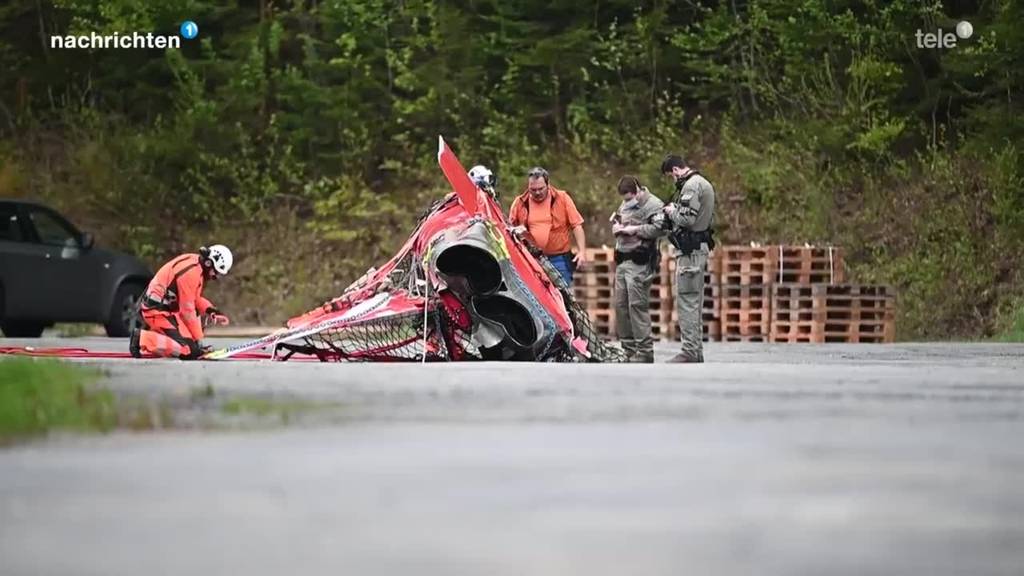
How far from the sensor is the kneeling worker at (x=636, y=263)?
69.5 ft

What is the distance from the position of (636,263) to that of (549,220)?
0.98 metres

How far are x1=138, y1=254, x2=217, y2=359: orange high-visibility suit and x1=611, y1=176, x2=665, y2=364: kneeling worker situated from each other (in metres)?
3.81

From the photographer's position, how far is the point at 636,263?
2125 centimetres

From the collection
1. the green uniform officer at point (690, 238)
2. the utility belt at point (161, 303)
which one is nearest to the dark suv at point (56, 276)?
the utility belt at point (161, 303)

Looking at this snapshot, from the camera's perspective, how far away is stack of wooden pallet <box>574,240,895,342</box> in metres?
28.3

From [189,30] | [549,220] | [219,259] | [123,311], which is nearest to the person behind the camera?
[219,259]

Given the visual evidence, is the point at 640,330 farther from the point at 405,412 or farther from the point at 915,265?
the point at 915,265

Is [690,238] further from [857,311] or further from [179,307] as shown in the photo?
[857,311]

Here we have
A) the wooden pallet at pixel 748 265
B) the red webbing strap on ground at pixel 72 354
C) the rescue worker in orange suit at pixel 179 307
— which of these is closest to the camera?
the rescue worker in orange suit at pixel 179 307

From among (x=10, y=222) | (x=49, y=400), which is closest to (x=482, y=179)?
(x=49, y=400)

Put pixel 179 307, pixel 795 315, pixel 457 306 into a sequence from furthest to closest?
pixel 795 315 → pixel 179 307 → pixel 457 306

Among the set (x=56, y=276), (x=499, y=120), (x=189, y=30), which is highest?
(x=189, y=30)

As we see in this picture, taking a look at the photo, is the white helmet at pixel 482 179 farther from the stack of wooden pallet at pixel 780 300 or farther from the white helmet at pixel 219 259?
the stack of wooden pallet at pixel 780 300

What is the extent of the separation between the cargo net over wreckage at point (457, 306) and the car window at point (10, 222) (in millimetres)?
8182
